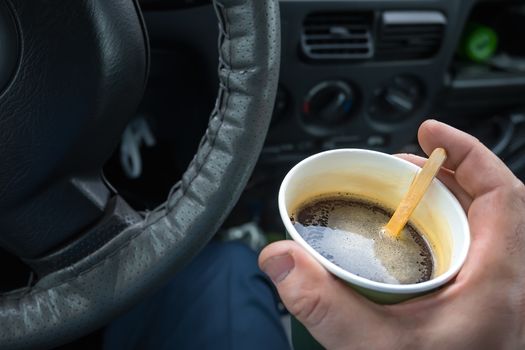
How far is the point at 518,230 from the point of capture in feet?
2.14

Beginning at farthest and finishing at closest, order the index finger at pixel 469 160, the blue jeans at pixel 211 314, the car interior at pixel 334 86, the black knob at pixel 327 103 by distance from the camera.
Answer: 1. the black knob at pixel 327 103
2. the car interior at pixel 334 86
3. the blue jeans at pixel 211 314
4. the index finger at pixel 469 160

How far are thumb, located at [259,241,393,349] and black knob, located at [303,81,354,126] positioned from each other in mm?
886

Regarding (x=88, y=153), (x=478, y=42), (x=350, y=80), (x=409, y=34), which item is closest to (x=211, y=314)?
(x=88, y=153)

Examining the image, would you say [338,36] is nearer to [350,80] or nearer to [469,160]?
[350,80]

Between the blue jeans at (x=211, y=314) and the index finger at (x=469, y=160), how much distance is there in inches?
19.9

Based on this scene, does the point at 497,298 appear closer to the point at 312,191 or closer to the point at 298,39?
the point at 312,191

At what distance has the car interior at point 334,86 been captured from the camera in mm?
1270

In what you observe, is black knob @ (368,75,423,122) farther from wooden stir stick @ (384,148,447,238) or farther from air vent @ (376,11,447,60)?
wooden stir stick @ (384,148,447,238)

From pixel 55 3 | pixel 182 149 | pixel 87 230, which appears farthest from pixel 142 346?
pixel 55 3

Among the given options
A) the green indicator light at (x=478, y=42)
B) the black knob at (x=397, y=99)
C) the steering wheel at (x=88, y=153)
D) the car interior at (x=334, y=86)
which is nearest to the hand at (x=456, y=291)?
the steering wheel at (x=88, y=153)

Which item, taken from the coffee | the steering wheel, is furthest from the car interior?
the coffee

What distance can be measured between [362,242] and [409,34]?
2.85ft

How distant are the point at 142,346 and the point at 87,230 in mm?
396

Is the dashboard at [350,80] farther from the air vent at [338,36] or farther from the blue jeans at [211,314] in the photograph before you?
the blue jeans at [211,314]
